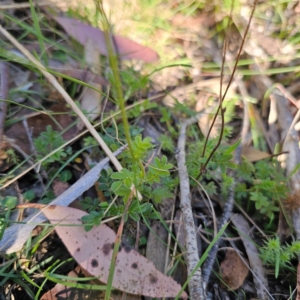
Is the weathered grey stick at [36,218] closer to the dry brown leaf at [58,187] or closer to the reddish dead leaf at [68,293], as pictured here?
the dry brown leaf at [58,187]

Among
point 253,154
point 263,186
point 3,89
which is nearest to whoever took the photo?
point 263,186

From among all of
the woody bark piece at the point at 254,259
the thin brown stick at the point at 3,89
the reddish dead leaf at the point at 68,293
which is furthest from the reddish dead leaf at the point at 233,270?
the thin brown stick at the point at 3,89

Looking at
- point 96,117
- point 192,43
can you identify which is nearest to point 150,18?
point 192,43

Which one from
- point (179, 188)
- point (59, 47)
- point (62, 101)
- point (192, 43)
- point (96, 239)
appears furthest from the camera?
point (192, 43)

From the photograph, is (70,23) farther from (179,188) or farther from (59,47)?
(179,188)

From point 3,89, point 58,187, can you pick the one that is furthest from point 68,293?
point 3,89

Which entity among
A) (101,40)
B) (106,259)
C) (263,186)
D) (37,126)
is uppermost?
(101,40)

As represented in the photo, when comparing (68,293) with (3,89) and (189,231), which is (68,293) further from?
(3,89)

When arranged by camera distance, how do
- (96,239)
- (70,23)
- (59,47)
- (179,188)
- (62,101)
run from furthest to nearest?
(70,23)
(59,47)
(62,101)
(179,188)
(96,239)
